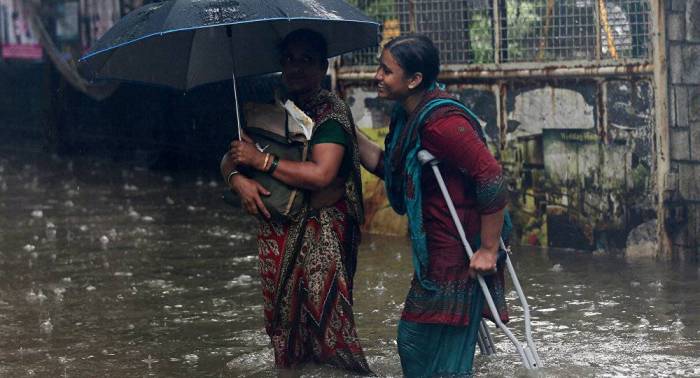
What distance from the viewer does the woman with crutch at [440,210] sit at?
495 centimetres

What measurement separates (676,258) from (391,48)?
4.48 m

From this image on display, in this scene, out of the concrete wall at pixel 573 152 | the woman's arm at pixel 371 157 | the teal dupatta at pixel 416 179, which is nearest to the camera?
the teal dupatta at pixel 416 179

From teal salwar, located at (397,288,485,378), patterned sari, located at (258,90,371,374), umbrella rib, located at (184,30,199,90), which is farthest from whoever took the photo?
umbrella rib, located at (184,30,199,90)

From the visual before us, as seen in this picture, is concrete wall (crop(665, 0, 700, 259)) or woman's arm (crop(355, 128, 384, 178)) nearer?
woman's arm (crop(355, 128, 384, 178))

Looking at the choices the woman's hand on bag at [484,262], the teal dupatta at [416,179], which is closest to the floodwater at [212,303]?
the woman's hand on bag at [484,262]

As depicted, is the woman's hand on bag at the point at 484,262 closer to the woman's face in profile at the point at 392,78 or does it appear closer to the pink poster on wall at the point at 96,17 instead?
the woman's face in profile at the point at 392,78

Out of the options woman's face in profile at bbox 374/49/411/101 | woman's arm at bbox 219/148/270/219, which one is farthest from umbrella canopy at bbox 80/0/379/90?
woman's arm at bbox 219/148/270/219

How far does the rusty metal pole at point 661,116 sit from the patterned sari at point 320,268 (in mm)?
3778

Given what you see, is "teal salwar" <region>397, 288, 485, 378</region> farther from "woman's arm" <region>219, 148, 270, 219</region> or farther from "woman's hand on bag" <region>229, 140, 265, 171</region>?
"woman's hand on bag" <region>229, 140, 265, 171</region>

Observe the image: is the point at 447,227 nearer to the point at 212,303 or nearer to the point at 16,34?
the point at 212,303

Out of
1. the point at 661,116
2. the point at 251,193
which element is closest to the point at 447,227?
the point at 251,193

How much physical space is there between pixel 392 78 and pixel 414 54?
0.14 m

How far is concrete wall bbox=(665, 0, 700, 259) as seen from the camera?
27.9 feet

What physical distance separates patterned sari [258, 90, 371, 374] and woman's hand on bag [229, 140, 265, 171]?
0.32 meters
